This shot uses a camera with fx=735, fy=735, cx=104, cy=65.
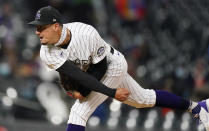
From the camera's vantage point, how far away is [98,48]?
666 centimetres

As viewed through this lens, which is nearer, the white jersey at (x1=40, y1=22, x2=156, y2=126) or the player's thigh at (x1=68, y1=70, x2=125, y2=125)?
the white jersey at (x1=40, y1=22, x2=156, y2=126)

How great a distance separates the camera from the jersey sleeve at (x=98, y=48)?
661 cm

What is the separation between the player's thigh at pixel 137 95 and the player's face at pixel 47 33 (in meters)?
0.92

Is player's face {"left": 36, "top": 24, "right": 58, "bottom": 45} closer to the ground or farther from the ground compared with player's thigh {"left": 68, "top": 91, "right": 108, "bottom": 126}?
farther from the ground

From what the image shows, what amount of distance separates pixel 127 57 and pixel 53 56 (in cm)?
496

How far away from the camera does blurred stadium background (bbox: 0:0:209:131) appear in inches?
391

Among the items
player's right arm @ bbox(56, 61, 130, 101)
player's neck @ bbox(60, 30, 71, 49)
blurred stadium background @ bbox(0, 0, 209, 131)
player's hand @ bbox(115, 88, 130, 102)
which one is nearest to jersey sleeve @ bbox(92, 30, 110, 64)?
player's neck @ bbox(60, 30, 71, 49)

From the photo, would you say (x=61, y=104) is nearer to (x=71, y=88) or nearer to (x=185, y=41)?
(x=185, y=41)

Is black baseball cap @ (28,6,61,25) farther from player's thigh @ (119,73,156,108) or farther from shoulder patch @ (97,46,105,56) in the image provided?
player's thigh @ (119,73,156,108)

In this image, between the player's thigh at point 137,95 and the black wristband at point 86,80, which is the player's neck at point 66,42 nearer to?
the black wristband at point 86,80

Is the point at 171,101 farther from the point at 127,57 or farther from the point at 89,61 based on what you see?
the point at 127,57

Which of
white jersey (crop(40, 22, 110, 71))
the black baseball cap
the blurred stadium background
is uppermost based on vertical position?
the black baseball cap

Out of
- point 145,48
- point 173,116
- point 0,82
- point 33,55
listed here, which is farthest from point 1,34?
point 173,116

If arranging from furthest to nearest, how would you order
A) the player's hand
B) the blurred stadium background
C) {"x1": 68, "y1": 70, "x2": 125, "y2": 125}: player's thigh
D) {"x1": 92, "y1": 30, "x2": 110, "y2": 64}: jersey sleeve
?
the blurred stadium background
{"x1": 68, "y1": 70, "x2": 125, "y2": 125}: player's thigh
{"x1": 92, "y1": 30, "x2": 110, "y2": 64}: jersey sleeve
the player's hand
